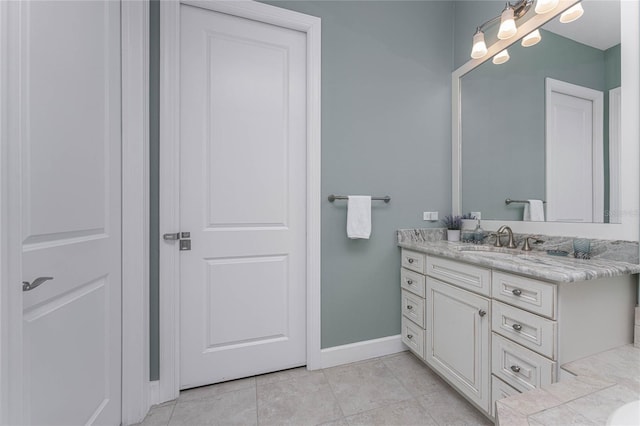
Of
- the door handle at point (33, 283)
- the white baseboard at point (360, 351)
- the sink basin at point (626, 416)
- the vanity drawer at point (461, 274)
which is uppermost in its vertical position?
the door handle at point (33, 283)

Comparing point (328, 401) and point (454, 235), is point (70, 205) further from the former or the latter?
point (454, 235)

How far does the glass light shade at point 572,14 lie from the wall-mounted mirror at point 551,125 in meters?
0.02

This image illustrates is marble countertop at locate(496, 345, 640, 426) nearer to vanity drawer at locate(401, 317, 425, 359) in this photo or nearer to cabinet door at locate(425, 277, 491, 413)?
cabinet door at locate(425, 277, 491, 413)

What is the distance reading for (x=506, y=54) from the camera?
67.1 inches

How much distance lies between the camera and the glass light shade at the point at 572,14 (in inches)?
51.8

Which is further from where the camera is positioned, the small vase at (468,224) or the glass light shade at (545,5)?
the small vase at (468,224)

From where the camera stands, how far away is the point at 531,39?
60.8 inches

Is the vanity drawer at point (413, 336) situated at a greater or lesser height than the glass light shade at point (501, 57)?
lesser

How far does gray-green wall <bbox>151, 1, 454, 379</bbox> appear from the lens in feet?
5.78

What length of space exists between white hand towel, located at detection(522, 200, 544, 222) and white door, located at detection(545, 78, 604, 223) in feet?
0.13

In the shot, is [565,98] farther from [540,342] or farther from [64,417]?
[64,417]

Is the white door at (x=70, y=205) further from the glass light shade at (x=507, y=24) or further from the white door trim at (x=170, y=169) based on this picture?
the glass light shade at (x=507, y=24)

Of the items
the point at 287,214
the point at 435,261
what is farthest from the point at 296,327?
the point at 435,261

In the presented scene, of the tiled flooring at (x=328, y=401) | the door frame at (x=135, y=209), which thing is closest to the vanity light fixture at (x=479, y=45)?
the door frame at (x=135, y=209)
